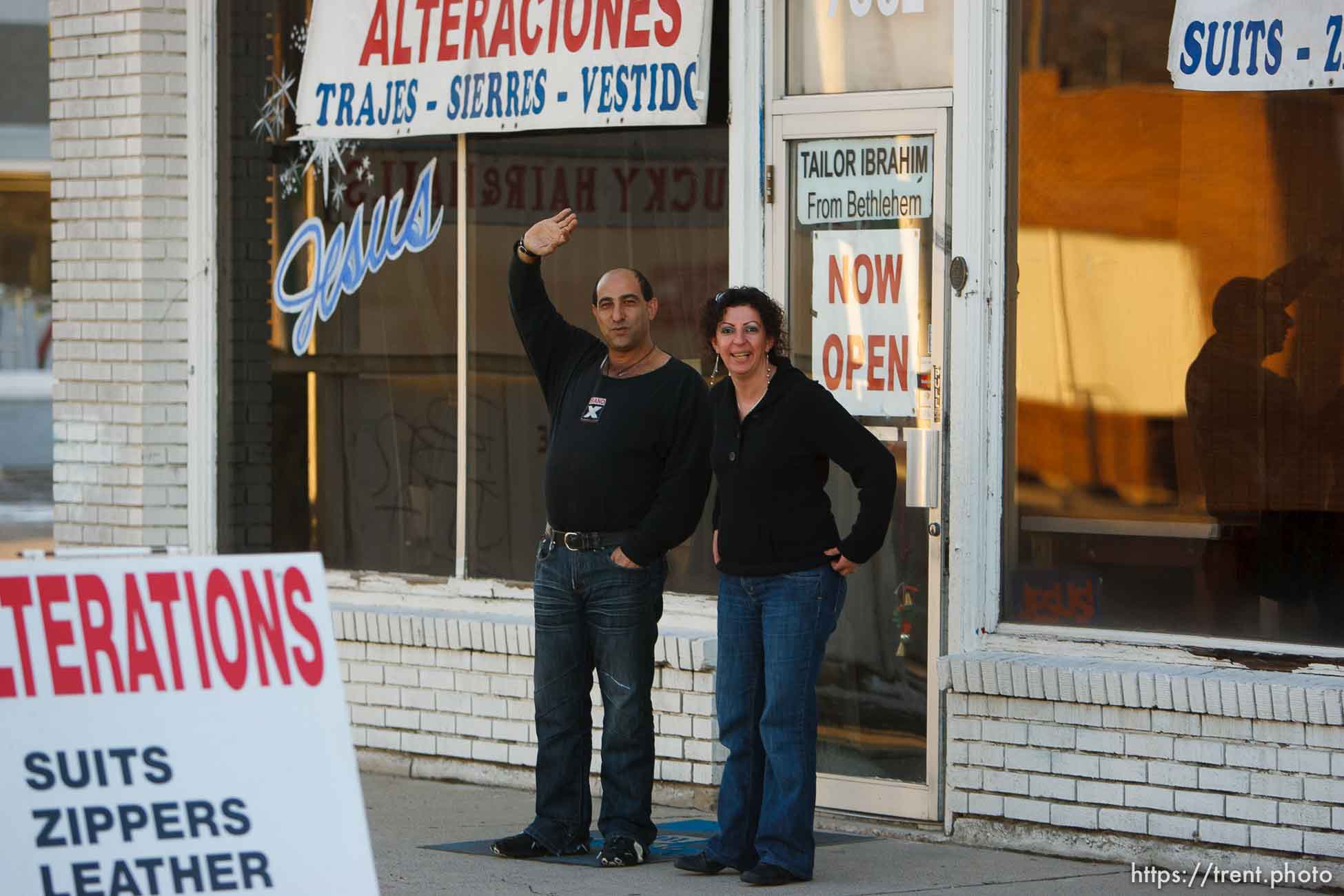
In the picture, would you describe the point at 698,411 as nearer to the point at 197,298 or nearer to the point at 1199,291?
the point at 1199,291

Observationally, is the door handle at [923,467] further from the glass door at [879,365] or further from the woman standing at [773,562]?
the woman standing at [773,562]

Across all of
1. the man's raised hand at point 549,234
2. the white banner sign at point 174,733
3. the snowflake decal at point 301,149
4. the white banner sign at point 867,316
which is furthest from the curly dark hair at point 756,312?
the snowflake decal at point 301,149

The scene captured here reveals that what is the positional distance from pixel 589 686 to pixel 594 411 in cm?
95

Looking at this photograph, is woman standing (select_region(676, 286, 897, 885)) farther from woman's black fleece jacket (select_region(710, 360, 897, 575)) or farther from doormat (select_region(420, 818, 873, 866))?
doormat (select_region(420, 818, 873, 866))

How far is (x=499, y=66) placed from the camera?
8.41 meters

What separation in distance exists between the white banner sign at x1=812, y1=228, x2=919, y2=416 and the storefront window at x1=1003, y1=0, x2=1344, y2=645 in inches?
17.1

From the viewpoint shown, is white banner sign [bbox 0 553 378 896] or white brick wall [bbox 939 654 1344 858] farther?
white brick wall [bbox 939 654 1344 858]

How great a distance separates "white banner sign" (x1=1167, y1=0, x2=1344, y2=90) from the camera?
21.5ft

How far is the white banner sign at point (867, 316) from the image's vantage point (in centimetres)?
750

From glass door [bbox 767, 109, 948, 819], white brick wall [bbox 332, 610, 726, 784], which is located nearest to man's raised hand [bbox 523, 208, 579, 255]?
glass door [bbox 767, 109, 948, 819]

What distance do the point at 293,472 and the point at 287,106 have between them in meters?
1.62

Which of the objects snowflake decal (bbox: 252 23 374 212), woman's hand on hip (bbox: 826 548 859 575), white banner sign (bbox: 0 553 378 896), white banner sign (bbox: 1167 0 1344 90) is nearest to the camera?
white banner sign (bbox: 0 553 378 896)

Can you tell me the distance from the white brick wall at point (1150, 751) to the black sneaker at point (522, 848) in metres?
1.44

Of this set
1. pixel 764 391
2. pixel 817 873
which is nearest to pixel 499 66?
pixel 764 391
